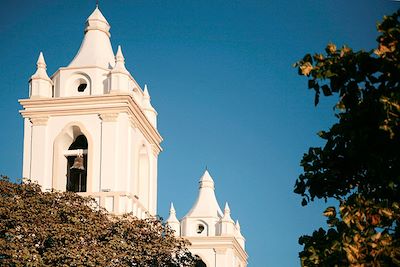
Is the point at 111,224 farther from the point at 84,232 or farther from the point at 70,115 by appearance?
the point at 70,115

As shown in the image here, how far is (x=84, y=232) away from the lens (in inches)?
776

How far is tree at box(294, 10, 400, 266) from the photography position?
362 inches

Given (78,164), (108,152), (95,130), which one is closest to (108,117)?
(95,130)

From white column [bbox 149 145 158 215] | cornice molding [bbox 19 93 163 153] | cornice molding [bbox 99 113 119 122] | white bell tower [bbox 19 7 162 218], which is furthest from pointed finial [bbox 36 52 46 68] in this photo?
white column [bbox 149 145 158 215]

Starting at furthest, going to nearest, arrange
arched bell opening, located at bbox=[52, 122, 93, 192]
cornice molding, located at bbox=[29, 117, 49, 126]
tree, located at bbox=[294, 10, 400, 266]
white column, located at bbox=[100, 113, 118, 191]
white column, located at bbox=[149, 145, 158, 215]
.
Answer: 1. white column, located at bbox=[149, 145, 158, 215]
2. cornice molding, located at bbox=[29, 117, 49, 126]
3. arched bell opening, located at bbox=[52, 122, 93, 192]
4. white column, located at bbox=[100, 113, 118, 191]
5. tree, located at bbox=[294, 10, 400, 266]

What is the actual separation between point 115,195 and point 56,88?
13.4 feet

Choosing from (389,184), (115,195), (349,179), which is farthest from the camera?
(115,195)

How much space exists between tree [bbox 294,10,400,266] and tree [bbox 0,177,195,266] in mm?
9872

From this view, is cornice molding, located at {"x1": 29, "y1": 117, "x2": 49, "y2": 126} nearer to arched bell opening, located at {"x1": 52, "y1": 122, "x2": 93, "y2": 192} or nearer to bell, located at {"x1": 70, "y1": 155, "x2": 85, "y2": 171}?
arched bell opening, located at {"x1": 52, "y1": 122, "x2": 93, "y2": 192}

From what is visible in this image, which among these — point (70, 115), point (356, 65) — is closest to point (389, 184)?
point (356, 65)

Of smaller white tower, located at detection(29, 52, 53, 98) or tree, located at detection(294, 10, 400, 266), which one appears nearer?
tree, located at detection(294, 10, 400, 266)

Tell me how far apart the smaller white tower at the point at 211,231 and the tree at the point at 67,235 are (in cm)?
1451

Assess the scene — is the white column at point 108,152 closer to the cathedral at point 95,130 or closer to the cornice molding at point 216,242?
the cathedral at point 95,130

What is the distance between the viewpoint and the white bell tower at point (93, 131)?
2470 centimetres
